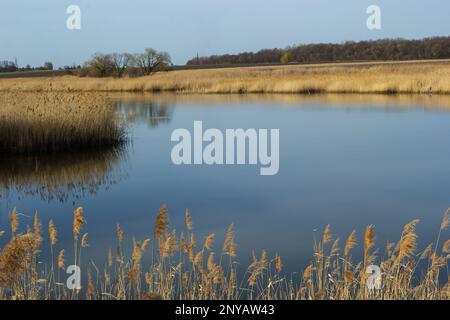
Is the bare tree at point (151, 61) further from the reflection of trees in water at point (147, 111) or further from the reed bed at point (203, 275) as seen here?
the reed bed at point (203, 275)

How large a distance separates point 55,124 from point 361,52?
4727 centimetres

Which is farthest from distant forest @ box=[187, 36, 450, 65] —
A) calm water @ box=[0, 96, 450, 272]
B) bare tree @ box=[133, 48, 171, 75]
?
calm water @ box=[0, 96, 450, 272]

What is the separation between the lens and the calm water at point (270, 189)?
5.09 m


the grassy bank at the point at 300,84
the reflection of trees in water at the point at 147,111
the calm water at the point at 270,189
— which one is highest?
the grassy bank at the point at 300,84

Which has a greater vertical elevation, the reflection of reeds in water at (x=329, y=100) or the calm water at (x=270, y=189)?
the reflection of reeds in water at (x=329, y=100)

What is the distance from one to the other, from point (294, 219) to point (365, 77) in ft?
54.5

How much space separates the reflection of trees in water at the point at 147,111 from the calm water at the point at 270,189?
2.23m

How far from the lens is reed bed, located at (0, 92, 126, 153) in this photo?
862 centimetres

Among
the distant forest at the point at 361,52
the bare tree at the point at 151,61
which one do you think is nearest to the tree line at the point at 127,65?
the bare tree at the point at 151,61

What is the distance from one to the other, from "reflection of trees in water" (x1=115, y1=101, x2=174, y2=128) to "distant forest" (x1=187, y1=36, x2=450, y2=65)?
33.5 m

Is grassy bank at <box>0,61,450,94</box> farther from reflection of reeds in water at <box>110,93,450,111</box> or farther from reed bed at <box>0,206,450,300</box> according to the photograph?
reed bed at <box>0,206,450,300</box>

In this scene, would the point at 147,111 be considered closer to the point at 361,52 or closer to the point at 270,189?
the point at 270,189
